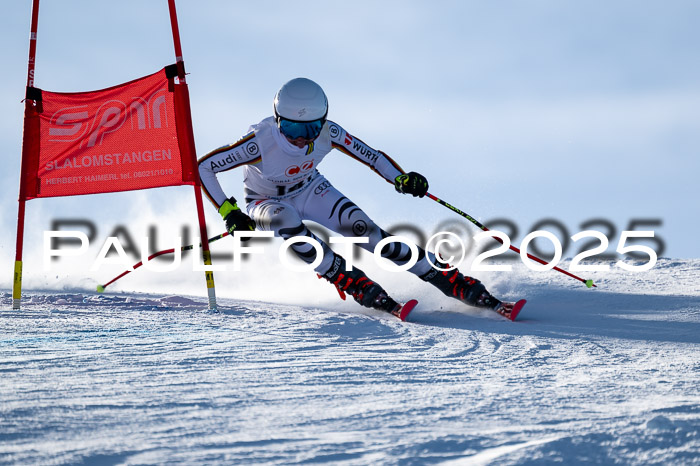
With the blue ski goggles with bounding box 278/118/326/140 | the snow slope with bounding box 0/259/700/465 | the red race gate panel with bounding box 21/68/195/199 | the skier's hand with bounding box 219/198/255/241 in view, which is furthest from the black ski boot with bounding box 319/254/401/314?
the red race gate panel with bounding box 21/68/195/199

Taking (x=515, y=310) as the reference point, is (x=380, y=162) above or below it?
above

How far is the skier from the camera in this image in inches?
200

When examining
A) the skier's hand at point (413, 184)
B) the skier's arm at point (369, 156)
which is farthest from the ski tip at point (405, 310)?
the skier's arm at point (369, 156)

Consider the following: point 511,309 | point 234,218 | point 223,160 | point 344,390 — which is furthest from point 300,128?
point 344,390

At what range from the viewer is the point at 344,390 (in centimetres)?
272

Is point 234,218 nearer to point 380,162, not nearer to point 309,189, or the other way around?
point 309,189

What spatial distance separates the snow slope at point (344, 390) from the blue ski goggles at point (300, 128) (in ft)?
4.18

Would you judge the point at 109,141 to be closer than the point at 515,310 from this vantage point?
No

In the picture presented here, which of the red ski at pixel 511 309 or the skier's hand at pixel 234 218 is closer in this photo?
the skier's hand at pixel 234 218

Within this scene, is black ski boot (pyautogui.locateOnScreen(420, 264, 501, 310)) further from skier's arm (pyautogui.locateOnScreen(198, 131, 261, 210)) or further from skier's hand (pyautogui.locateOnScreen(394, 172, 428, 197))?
skier's arm (pyautogui.locateOnScreen(198, 131, 261, 210))

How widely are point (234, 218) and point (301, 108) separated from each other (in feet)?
2.91

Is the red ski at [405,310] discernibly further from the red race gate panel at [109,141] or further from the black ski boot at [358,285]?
the red race gate panel at [109,141]

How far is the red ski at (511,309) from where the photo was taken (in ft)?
16.7

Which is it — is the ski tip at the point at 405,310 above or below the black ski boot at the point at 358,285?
below
